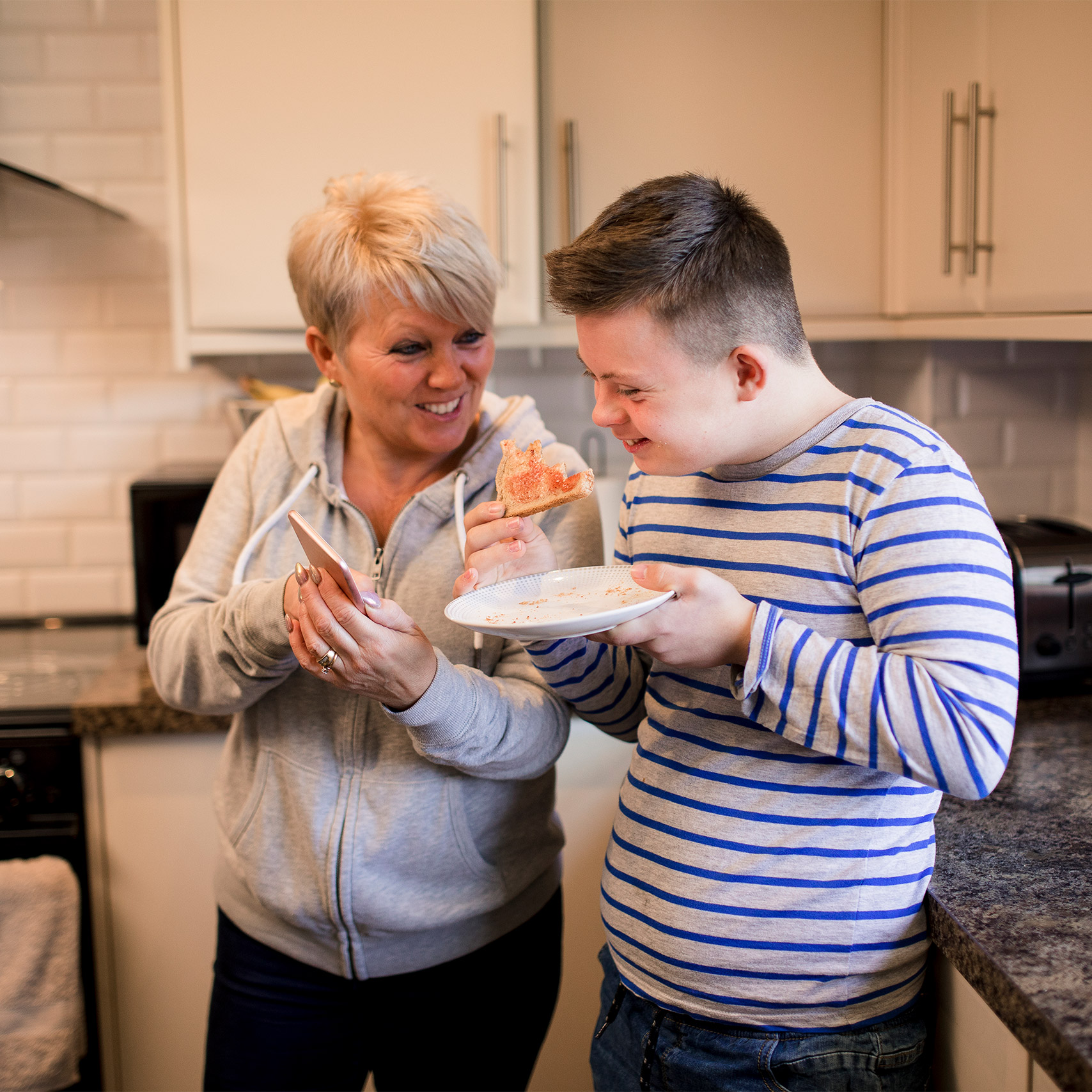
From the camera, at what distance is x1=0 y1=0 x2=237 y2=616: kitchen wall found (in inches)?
88.9

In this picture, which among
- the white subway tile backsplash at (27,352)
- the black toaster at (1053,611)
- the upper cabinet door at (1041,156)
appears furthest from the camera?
the white subway tile backsplash at (27,352)

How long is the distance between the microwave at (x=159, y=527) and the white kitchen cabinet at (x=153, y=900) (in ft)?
1.06

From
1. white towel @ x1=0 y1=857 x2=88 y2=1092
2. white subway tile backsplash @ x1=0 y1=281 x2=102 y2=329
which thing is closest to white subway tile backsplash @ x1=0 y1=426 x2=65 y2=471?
white subway tile backsplash @ x1=0 y1=281 x2=102 y2=329

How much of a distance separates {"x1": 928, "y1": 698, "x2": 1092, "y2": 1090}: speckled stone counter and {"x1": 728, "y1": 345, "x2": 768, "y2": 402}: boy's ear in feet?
1.67

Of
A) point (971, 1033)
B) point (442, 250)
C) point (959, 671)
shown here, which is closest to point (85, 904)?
point (442, 250)

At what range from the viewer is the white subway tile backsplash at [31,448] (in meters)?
2.37

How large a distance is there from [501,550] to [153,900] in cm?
122

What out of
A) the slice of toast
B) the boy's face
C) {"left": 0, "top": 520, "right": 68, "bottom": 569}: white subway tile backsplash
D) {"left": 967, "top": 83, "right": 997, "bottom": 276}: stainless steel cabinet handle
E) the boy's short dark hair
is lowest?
{"left": 0, "top": 520, "right": 68, "bottom": 569}: white subway tile backsplash

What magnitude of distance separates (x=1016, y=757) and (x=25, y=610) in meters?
2.11

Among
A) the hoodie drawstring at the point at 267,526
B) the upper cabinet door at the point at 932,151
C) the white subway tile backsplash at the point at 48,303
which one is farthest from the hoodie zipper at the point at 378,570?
the white subway tile backsplash at the point at 48,303

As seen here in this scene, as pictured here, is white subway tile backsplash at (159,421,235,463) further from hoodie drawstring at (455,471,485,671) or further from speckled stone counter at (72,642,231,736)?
hoodie drawstring at (455,471,485,671)

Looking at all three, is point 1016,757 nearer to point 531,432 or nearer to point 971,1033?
point 971,1033

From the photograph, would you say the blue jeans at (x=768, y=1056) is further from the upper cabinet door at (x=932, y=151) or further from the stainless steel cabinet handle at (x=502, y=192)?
the stainless steel cabinet handle at (x=502, y=192)

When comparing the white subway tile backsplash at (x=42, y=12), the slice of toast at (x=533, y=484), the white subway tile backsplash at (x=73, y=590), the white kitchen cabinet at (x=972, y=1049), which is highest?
the white subway tile backsplash at (x=42, y=12)
